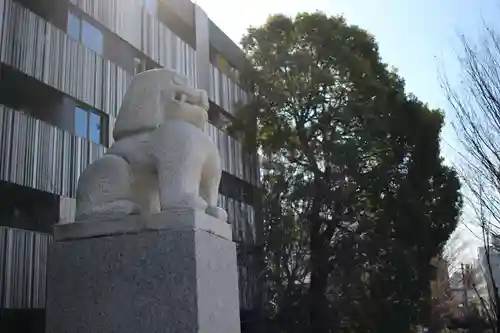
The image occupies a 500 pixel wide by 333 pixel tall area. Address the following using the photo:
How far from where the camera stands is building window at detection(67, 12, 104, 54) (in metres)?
11.1

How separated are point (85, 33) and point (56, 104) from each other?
1.67m

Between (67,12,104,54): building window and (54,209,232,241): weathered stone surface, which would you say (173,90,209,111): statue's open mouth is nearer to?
(54,209,232,241): weathered stone surface

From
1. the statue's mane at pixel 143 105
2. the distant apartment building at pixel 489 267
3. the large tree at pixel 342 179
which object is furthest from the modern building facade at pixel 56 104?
the distant apartment building at pixel 489 267

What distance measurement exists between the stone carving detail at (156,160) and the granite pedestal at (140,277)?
15 cm

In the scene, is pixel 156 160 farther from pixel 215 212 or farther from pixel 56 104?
pixel 56 104

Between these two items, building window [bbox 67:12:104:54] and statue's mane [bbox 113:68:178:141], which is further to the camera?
building window [bbox 67:12:104:54]

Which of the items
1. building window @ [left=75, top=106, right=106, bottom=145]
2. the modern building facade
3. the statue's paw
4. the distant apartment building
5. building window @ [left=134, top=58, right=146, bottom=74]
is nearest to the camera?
the statue's paw

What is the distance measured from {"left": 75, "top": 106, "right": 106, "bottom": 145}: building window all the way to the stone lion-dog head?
6.46 m

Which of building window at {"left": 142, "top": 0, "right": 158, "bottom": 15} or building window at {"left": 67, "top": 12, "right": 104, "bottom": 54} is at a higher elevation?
building window at {"left": 142, "top": 0, "right": 158, "bottom": 15}

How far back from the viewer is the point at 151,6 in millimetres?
14258

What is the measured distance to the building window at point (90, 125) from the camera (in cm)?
1096

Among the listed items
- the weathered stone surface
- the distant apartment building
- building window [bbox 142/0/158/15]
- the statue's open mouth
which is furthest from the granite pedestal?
building window [bbox 142/0/158/15]

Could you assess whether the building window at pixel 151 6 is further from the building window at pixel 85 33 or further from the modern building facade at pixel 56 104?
the building window at pixel 85 33

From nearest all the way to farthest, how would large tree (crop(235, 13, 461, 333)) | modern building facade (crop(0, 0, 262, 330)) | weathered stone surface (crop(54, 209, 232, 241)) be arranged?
weathered stone surface (crop(54, 209, 232, 241)) < modern building facade (crop(0, 0, 262, 330)) < large tree (crop(235, 13, 461, 333))
